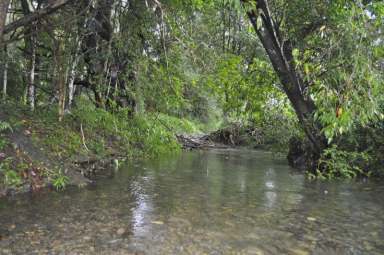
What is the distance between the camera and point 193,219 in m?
4.56

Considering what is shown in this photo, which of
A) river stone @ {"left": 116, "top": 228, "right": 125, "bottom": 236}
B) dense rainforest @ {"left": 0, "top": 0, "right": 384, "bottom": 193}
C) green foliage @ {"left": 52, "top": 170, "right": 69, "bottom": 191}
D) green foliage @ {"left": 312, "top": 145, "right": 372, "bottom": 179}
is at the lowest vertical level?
river stone @ {"left": 116, "top": 228, "right": 125, "bottom": 236}

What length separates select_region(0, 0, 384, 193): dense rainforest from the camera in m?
5.67

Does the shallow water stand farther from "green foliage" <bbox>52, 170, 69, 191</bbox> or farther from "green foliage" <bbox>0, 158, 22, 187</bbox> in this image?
"green foliage" <bbox>0, 158, 22, 187</bbox>

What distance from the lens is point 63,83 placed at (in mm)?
7242

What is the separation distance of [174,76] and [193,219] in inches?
Result: 248

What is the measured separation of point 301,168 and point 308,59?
13.0 ft

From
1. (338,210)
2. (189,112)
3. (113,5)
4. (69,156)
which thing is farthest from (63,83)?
(189,112)

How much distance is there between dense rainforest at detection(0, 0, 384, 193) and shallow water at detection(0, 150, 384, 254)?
1054 millimetres

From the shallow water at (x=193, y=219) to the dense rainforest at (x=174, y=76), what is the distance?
3.46 ft

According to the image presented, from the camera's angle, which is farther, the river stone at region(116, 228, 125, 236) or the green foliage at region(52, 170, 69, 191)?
the green foliage at region(52, 170, 69, 191)

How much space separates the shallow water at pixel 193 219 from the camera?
144 inches

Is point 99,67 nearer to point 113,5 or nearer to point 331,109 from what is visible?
point 113,5

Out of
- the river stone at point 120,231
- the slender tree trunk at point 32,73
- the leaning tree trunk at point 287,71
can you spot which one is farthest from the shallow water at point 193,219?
the slender tree trunk at point 32,73

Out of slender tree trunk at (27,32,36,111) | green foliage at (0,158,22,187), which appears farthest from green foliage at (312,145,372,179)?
slender tree trunk at (27,32,36,111)
